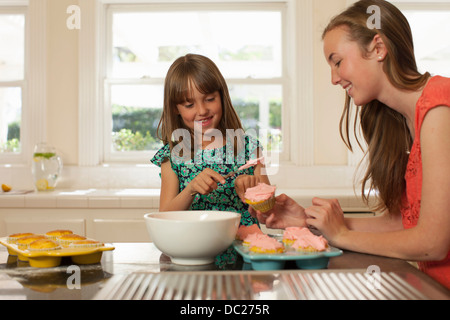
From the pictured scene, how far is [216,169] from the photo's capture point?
6.33 feet

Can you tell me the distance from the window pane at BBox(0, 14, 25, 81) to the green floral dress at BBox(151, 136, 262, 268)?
7.17ft

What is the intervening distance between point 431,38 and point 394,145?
2.55 meters

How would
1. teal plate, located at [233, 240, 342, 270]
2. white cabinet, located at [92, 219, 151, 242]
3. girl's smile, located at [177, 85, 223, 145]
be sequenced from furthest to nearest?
white cabinet, located at [92, 219, 151, 242] < girl's smile, located at [177, 85, 223, 145] < teal plate, located at [233, 240, 342, 270]

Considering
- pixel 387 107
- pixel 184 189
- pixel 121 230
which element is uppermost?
pixel 387 107

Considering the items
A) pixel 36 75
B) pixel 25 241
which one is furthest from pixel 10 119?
pixel 25 241

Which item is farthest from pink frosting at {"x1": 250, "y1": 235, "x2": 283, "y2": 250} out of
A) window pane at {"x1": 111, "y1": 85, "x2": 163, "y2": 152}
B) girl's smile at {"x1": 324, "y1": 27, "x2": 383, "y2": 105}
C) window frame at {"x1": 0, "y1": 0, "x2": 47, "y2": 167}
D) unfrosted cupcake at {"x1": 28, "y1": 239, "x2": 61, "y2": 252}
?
window frame at {"x1": 0, "y1": 0, "x2": 47, "y2": 167}

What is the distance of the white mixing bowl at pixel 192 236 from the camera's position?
92 cm

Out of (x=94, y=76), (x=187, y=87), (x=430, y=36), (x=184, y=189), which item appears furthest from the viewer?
(x=430, y=36)

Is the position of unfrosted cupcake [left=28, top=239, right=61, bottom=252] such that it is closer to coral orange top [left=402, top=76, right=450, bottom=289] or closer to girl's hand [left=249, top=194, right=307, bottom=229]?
girl's hand [left=249, top=194, right=307, bottom=229]

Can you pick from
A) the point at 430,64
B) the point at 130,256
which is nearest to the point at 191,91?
the point at 130,256

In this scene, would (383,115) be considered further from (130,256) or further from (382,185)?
(130,256)

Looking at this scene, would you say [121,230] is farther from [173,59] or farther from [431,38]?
[431,38]

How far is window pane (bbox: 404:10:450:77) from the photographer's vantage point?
3.53 m

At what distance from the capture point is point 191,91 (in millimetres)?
1768
